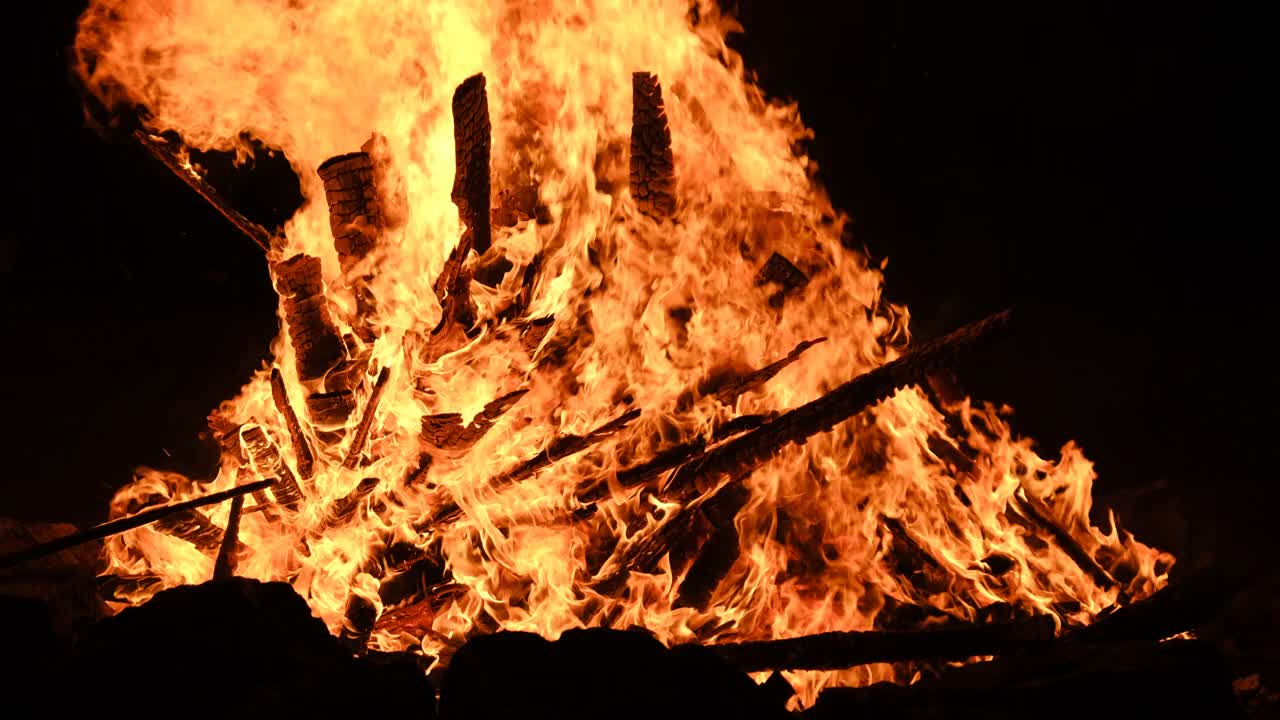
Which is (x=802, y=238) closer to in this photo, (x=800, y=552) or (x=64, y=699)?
(x=800, y=552)

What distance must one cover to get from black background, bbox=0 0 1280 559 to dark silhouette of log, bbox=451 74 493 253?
1548 millimetres

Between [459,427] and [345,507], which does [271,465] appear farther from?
[459,427]

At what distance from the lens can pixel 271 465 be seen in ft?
14.4

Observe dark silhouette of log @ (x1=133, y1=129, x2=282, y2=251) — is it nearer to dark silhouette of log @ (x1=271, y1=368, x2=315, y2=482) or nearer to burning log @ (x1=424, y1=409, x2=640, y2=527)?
dark silhouette of log @ (x1=271, y1=368, x2=315, y2=482)

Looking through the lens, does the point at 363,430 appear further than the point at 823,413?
Yes

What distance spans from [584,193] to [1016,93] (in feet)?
8.45

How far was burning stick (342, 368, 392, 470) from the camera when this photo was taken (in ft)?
13.5

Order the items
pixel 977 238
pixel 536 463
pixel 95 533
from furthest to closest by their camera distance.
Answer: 1. pixel 977 238
2. pixel 536 463
3. pixel 95 533

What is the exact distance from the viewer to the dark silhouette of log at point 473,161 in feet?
13.3

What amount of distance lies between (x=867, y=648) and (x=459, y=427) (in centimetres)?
217

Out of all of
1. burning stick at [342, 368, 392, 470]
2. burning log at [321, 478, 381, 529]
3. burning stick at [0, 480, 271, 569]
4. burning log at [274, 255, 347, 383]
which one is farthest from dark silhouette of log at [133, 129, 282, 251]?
burning stick at [0, 480, 271, 569]

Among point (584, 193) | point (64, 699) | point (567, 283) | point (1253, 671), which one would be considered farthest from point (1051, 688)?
point (584, 193)

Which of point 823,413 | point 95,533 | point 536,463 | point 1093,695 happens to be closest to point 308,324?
point 536,463

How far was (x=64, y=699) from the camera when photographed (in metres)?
2.06
